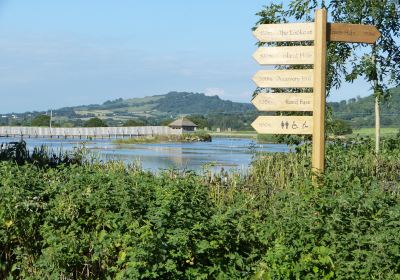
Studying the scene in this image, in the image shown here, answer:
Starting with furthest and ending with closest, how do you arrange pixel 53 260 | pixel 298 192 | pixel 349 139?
pixel 349 139, pixel 298 192, pixel 53 260

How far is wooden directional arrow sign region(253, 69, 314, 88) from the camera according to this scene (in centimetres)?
954

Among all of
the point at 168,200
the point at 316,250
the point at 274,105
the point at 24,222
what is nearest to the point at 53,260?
the point at 24,222

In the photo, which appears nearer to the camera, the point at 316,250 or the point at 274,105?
the point at 316,250

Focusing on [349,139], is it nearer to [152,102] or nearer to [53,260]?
[53,260]

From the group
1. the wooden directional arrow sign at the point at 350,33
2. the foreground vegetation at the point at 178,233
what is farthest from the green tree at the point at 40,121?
the foreground vegetation at the point at 178,233

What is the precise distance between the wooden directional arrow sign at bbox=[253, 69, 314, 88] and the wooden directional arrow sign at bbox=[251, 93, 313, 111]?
15 centimetres

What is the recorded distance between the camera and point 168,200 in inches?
255

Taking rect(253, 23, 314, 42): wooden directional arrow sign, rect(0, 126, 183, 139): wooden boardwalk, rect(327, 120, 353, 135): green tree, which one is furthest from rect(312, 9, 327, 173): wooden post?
rect(0, 126, 183, 139): wooden boardwalk

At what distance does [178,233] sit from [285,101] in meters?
4.45

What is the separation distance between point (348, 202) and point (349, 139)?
10954mm

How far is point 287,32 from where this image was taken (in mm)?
9570

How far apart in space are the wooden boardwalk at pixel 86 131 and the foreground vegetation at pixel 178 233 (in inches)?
1543

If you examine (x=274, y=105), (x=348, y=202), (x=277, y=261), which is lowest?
(x=277, y=261)

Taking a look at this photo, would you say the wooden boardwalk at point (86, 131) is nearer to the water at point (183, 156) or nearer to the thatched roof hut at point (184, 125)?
the thatched roof hut at point (184, 125)
